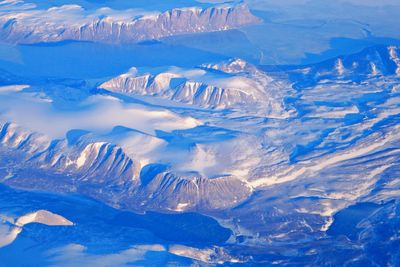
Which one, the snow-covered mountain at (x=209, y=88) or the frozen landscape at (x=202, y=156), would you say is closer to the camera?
the frozen landscape at (x=202, y=156)

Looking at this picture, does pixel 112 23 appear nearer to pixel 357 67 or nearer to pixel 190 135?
pixel 357 67

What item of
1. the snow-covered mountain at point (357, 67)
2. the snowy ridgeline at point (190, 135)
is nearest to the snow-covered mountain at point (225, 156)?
the snowy ridgeline at point (190, 135)

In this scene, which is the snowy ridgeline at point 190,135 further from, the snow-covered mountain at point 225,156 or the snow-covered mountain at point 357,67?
the snow-covered mountain at point 357,67

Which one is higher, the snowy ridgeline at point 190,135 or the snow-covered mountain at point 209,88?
the snow-covered mountain at point 209,88

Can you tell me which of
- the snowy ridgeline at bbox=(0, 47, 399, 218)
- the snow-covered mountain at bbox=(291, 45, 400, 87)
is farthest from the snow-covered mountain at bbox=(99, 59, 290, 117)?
the snow-covered mountain at bbox=(291, 45, 400, 87)

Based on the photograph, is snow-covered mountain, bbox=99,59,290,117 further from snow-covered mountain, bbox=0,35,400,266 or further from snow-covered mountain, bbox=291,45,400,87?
snow-covered mountain, bbox=291,45,400,87

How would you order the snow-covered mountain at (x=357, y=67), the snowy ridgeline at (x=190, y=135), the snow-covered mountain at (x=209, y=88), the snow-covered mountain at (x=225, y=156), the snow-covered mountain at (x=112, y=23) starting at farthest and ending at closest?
the snow-covered mountain at (x=112, y=23) < the snow-covered mountain at (x=357, y=67) < the snow-covered mountain at (x=209, y=88) < the snowy ridgeline at (x=190, y=135) < the snow-covered mountain at (x=225, y=156)

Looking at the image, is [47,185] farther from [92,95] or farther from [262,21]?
[262,21]
